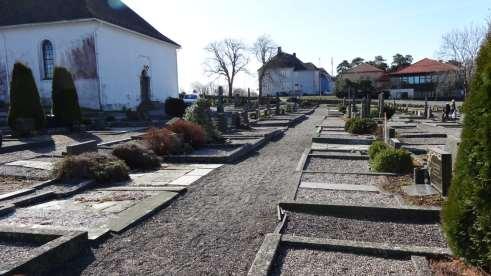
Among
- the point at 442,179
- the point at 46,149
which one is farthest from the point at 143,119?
the point at 442,179

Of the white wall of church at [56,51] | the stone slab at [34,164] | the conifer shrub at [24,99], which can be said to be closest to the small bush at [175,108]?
the white wall of church at [56,51]

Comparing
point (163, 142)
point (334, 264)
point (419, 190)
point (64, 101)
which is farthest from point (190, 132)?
point (64, 101)

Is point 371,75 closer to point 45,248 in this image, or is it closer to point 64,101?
point 64,101

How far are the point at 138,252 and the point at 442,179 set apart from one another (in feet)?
15.4

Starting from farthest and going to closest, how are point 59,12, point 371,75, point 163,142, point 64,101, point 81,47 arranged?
point 371,75 < point 59,12 < point 81,47 < point 64,101 < point 163,142

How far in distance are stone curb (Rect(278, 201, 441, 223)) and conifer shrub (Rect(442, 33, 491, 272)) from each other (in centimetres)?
178

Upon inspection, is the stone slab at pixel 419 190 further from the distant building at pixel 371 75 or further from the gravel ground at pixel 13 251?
the distant building at pixel 371 75

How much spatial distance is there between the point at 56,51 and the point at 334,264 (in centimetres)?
3166

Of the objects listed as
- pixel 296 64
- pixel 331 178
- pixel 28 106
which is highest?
pixel 296 64

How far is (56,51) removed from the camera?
31062 millimetres

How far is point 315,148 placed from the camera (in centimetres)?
1239

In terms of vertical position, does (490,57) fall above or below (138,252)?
above

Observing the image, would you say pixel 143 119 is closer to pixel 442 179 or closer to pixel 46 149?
pixel 46 149

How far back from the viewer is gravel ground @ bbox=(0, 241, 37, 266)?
13.8 ft
